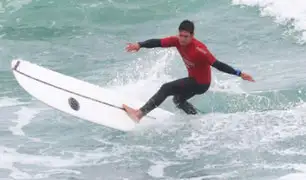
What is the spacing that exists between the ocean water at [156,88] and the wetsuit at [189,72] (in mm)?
448

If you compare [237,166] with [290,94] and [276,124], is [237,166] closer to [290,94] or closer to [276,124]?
[276,124]

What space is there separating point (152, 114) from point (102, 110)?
68 cm

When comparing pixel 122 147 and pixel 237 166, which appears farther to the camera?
pixel 122 147

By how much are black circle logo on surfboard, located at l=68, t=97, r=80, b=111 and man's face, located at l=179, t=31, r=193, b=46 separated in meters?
1.91

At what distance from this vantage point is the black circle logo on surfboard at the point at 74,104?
375 inches

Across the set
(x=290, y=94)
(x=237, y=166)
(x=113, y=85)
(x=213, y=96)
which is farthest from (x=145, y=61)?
(x=237, y=166)

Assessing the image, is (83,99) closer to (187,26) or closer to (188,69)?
(188,69)

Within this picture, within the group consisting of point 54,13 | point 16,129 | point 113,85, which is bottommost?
point 16,129

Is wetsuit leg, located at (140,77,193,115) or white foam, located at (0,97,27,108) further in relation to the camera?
white foam, located at (0,97,27,108)

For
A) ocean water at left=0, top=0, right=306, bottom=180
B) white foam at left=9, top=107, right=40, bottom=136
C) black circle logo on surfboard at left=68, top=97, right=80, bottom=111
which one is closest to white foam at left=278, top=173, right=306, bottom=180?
ocean water at left=0, top=0, right=306, bottom=180

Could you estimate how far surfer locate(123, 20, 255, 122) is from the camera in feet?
27.7

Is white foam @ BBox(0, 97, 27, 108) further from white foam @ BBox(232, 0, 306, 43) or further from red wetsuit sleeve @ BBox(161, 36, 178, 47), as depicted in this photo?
white foam @ BBox(232, 0, 306, 43)

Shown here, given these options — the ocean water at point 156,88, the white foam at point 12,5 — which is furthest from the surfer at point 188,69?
the white foam at point 12,5

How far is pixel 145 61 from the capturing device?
12789 millimetres
